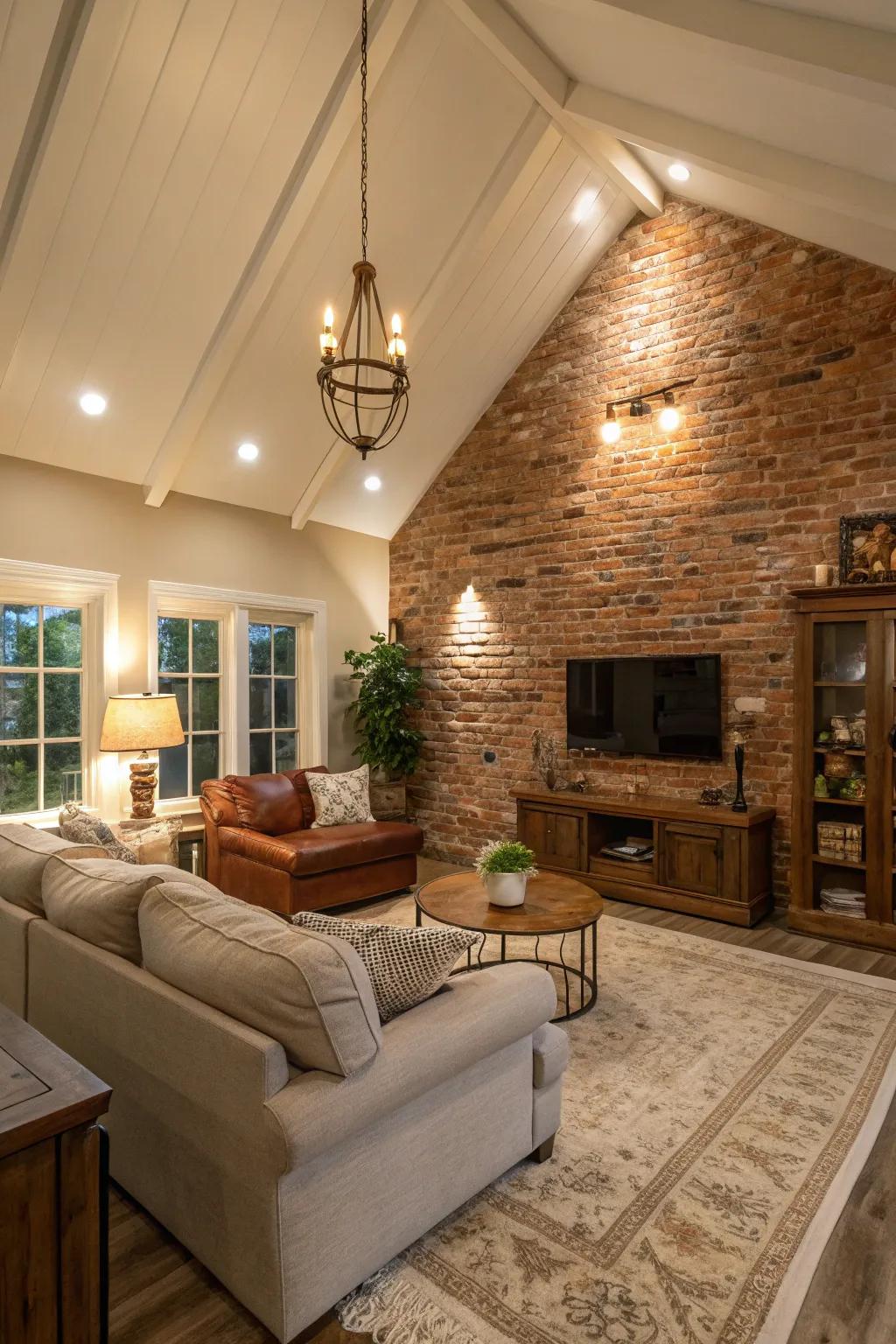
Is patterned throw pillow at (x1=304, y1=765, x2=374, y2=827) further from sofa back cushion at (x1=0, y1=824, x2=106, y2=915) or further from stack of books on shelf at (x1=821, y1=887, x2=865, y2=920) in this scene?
stack of books on shelf at (x1=821, y1=887, x2=865, y2=920)

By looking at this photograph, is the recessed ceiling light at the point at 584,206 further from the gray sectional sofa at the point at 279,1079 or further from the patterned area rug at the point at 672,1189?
the gray sectional sofa at the point at 279,1079

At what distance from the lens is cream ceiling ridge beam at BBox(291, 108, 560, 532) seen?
4.45 meters

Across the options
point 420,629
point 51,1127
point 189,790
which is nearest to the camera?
point 51,1127

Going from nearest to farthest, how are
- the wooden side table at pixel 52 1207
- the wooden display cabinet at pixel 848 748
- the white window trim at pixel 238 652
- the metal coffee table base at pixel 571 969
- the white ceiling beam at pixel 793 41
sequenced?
the wooden side table at pixel 52 1207
the white ceiling beam at pixel 793 41
the metal coffee table base at pixel 571 969
the wooden display cabinet at pixel 848 748
the white window trim at pixel 238 652

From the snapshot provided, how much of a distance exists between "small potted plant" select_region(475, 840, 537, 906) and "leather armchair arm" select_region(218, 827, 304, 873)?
1.50 metres

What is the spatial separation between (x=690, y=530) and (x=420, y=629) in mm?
2474

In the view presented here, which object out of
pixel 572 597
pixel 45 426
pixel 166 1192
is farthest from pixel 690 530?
pixel 166 1192

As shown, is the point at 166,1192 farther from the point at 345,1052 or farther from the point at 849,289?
the point at 849,289

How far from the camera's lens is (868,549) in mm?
4266

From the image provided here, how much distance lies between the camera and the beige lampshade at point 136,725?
181 inches

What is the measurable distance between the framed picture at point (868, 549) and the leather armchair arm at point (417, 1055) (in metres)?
3.11

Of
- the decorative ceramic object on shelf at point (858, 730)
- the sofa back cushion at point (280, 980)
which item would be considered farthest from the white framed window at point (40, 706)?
the decorative ceramic object on shelf at point (858, 730)

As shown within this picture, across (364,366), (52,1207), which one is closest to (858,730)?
(364,366)

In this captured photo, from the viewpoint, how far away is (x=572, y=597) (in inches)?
226
